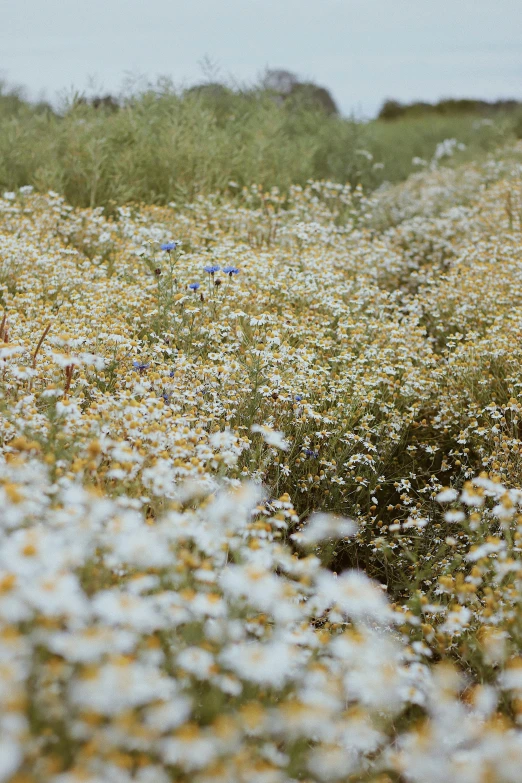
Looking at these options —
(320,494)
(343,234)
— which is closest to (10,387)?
(320,494)

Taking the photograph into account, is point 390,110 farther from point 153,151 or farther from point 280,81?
point 153,151

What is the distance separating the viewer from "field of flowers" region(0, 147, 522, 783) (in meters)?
1.43

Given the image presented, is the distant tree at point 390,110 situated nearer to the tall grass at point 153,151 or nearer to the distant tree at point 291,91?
the distant tree at point 291,91

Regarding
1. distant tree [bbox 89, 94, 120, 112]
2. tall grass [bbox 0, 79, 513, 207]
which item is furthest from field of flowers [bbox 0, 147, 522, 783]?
distant tree [bbox 89, 94, 120, 112]

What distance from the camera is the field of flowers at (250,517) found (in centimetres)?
143

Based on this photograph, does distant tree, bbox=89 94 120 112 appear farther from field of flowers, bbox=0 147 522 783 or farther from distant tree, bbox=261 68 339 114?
field of flowers, bbox=0 147 522 783

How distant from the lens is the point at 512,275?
525 centimetres

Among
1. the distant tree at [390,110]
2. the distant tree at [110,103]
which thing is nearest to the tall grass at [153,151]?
the distant tree at [110,103]

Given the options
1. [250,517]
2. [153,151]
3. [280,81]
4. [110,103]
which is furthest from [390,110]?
[250,517]

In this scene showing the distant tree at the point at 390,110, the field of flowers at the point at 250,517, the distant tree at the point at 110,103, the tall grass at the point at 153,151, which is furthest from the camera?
→ the distant tree at the point at 390,110

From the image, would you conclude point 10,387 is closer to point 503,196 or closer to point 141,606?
point 141,606

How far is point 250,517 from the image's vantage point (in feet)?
8.36

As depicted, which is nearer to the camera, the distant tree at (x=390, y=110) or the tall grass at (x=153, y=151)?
the tall grass at (x=153, y=151)

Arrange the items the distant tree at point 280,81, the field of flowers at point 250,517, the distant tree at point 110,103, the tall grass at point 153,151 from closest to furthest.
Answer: the field of flowers at point 250,517 → the tall grass at point 153,151 → the distant tree at point 110,103 → the distant tree at point 280,81
